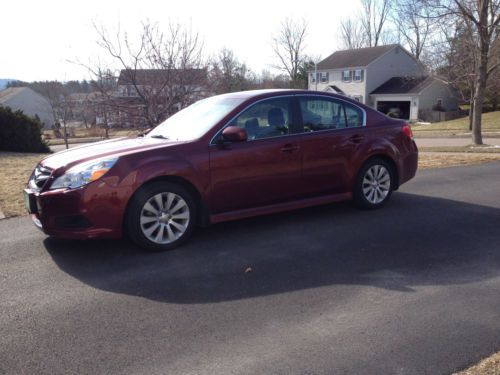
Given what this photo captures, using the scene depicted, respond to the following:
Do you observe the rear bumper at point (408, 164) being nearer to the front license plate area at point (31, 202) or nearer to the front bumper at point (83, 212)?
the front bumper at point (83, 212)

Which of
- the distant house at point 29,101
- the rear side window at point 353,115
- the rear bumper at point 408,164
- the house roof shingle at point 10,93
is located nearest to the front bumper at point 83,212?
the rear side window at point 353,115

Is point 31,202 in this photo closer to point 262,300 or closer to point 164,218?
point 164,218

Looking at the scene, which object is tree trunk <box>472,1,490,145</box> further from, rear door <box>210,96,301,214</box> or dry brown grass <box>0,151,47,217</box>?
dry brown grass <box>0,151,47,217</box>

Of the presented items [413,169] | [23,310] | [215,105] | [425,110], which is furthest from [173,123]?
[425,110]

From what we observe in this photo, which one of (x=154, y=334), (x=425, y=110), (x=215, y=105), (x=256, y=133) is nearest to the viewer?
(x=154, y=334)

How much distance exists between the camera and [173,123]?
609cm

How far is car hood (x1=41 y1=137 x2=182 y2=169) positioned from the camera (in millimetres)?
4898

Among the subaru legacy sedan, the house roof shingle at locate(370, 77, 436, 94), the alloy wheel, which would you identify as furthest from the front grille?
the house roof shingle at locate(370, 77, 436, 94)

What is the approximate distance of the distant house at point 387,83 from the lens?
50750mm

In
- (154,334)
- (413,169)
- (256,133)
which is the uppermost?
(256,133)

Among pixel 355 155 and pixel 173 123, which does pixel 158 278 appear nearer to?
pixel 173 123

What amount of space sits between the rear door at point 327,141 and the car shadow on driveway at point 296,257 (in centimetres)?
50

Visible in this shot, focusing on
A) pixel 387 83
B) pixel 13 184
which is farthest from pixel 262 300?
pixel 387 83

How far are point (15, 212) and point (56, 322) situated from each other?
378cm
